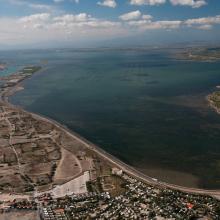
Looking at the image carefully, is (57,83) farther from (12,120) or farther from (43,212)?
(43,212)

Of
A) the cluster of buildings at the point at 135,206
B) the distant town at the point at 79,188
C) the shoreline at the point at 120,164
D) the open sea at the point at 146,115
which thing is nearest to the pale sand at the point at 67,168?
the distant town at the point at 79,188

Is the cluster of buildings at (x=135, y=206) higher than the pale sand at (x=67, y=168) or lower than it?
lower

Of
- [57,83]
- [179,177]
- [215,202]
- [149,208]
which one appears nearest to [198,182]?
[179,177]

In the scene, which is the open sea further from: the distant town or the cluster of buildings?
the cluster of buildings

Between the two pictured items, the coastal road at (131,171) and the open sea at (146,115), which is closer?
the coastal road at (131,171)

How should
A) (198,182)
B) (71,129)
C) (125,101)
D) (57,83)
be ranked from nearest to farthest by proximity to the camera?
(198,182) < (71,129) < (125,101) < (57,83)

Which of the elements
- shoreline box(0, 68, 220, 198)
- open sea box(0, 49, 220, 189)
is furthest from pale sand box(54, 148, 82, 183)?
open sea box(0, 49, 220, 189)

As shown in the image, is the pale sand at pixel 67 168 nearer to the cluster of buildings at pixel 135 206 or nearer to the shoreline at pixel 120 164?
the shoreline at pixel 120 164

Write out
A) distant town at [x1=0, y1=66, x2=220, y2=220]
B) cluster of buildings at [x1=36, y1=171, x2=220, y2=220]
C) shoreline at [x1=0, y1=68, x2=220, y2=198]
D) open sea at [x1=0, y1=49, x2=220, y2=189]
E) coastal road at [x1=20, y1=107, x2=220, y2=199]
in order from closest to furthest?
cluster of buildings at [x1=36, y1=171, x2=220, y2=220]
distant town at [x1=0, y1=66, x2=220, y2=220]
coastal road at [x1=20, y1=107, x2=220, y2=199]
shoreline at [x1=0, y1=68, x2=220, y2=198]
open sea at [x1=0, y1=49, x2=220, y2=189]
